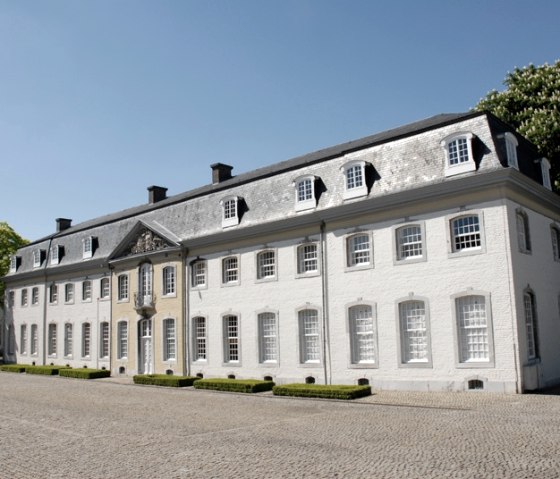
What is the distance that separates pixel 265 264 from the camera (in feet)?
89.2

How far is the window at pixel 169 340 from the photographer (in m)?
31.2

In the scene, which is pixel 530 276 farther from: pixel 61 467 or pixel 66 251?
pixel 66 251

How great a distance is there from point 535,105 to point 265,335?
694 inches

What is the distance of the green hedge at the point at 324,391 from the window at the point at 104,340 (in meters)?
18.2

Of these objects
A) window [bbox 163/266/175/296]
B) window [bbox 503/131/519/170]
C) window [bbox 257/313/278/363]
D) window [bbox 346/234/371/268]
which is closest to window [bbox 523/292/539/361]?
window [bbox 503/131/519/170]

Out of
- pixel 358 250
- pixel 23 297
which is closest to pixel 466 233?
pixel 358 250

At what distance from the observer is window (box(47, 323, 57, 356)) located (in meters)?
41.9

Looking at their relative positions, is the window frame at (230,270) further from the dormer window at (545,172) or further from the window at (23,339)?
the window at (23,339)

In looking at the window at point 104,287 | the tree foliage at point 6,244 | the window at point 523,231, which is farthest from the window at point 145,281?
the tree foliage at point 6,244

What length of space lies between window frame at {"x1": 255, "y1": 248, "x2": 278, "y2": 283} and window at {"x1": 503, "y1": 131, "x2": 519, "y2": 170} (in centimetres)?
1073

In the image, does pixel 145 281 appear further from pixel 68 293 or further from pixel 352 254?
pixel 352 254

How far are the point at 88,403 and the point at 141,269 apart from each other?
13.9 meters

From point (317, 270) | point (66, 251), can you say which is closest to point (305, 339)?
point (317, 270)

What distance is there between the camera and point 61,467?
34.2 feet
